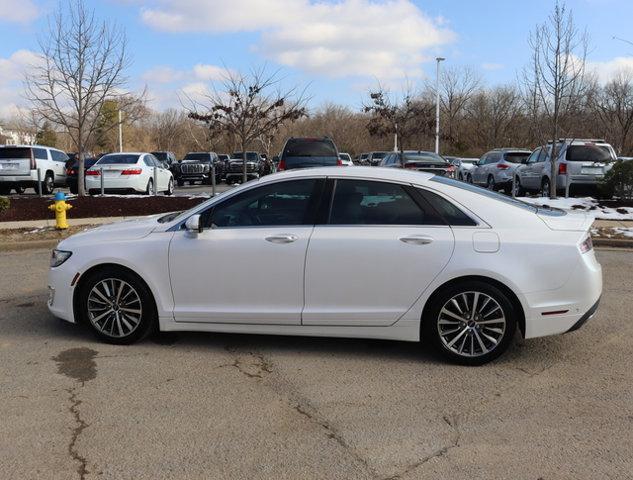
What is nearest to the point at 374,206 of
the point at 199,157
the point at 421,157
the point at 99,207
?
the point at 99,207

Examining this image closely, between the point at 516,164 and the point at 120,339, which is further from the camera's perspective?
the point at 516,164

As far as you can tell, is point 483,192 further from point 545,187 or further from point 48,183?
point 48,183

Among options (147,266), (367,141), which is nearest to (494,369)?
(147,266)

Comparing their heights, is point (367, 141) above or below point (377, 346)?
above

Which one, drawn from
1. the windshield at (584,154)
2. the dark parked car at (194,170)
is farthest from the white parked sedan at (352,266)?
the dark parked car at (194,170)

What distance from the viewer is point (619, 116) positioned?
111 ft

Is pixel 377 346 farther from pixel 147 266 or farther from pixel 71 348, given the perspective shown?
pixel 71 348

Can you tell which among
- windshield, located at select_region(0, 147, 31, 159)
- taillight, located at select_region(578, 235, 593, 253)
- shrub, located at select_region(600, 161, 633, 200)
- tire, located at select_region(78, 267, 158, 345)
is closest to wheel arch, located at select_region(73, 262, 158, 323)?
tire, located at select_region(78, 267, 158, 345)

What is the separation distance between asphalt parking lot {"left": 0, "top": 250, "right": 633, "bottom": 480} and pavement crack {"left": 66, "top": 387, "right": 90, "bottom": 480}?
1 cm

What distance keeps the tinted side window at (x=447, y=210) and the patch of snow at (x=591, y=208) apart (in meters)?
8.82

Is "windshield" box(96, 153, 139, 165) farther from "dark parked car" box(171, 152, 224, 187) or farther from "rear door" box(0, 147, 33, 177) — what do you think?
"dark parked car" box(171, 152, 224, 187)

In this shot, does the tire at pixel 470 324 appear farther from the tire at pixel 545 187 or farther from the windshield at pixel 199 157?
the windshield at pixel 199 157

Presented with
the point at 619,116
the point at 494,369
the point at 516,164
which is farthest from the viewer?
the point at 619,116

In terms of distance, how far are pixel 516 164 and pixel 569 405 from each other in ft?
58.9
